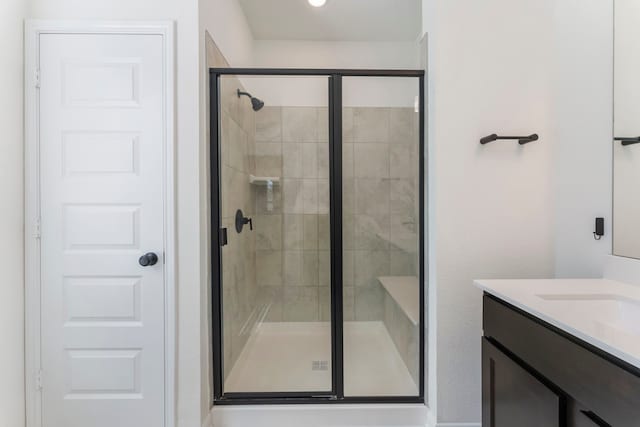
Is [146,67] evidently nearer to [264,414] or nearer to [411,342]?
[264,414]

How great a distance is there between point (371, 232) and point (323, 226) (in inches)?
11.8

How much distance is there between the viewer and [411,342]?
6.43 feet

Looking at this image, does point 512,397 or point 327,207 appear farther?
point 327,207

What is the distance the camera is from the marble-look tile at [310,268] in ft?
7.19

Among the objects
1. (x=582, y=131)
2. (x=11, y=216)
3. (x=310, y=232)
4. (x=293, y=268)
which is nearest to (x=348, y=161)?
(x=310, y=232)

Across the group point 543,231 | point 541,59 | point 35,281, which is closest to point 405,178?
point 543,231

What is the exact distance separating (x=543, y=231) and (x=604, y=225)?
0.25 meters

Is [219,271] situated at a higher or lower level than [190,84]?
lower

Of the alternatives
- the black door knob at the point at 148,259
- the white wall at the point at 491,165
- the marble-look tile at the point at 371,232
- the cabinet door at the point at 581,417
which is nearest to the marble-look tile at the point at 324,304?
the marble-look tile at the point at 371,232

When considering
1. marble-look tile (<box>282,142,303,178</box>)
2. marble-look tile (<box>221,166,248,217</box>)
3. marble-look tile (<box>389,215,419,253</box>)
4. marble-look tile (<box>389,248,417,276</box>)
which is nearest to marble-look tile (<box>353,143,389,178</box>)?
marble-look tile (<box>389,215,419,253</box>)

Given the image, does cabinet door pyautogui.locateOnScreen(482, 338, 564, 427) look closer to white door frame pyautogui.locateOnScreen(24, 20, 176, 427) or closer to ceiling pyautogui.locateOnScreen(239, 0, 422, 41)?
white door frame pyautogui.locateOnScreen(24, 20, 176, 427)

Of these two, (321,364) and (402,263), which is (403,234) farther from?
(321,364)

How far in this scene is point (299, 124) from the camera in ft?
7.11

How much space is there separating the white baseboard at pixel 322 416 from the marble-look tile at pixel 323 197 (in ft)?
3.69
